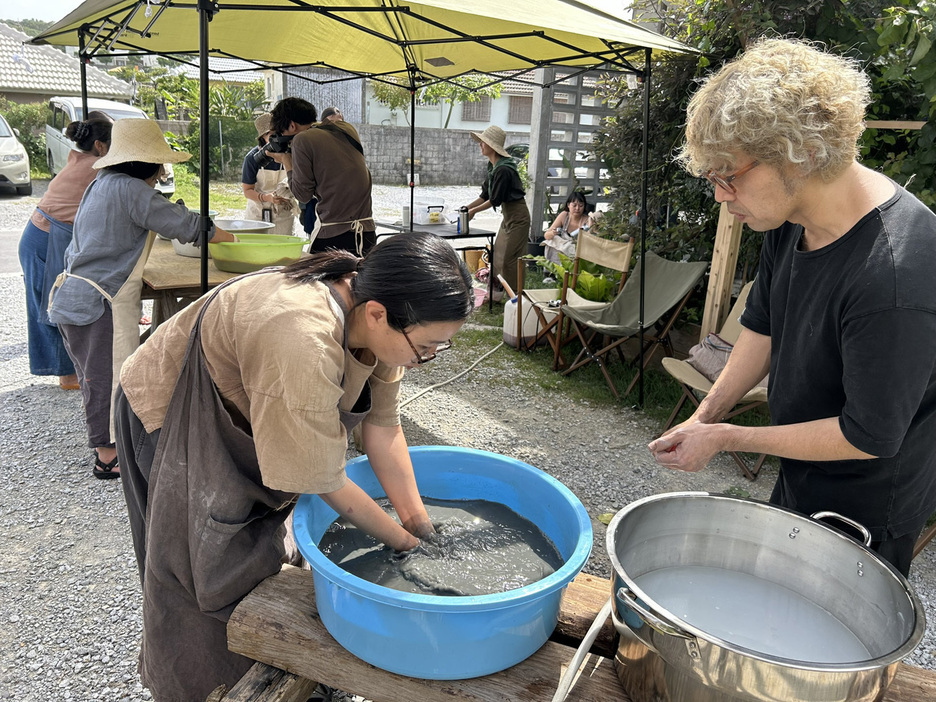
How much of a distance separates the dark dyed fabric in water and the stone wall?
1793cm

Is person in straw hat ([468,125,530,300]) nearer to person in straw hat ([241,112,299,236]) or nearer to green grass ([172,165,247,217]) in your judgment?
person in straw hat ([241,112,299,236])

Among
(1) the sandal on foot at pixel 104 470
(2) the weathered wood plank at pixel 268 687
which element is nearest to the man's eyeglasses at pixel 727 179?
(2) the weathered wood plank at pixel 268 687

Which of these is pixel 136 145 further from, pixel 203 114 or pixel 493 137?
pixel 493 137

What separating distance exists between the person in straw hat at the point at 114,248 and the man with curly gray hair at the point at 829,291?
2662 millimetres

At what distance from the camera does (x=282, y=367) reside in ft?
4.12

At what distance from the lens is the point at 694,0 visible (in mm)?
4926

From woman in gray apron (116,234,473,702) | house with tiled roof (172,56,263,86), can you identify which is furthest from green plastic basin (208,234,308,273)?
woman in gray apron (116,234,473,702)

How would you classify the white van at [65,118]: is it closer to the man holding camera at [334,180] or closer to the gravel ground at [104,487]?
the gravel ground at [104,487]

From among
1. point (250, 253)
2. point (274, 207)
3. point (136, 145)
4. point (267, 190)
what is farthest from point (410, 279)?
point (267, 190)

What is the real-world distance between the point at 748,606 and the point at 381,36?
191 inches

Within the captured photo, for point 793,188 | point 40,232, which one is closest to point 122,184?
point 40,232

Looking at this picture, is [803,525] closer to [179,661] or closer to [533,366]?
[179,661]

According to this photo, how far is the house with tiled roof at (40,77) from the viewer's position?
20828mm

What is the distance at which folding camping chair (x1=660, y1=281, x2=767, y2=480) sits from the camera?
3664mm
